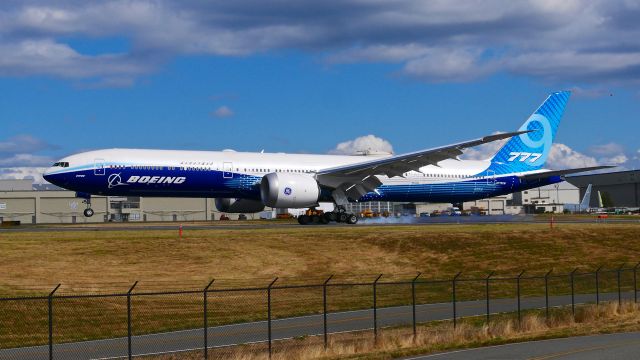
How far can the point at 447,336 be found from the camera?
2595 centimetres

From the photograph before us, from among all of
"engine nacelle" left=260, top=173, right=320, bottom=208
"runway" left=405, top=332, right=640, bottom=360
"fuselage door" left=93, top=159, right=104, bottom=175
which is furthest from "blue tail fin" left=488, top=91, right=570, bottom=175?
"runway" left=405, top=332, right=640, bottom=360

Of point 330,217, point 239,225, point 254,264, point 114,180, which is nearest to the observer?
point 254,264

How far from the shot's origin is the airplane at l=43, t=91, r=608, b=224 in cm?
4922

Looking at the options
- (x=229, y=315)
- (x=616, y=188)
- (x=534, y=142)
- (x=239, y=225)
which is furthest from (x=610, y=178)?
(x=229, y=315)

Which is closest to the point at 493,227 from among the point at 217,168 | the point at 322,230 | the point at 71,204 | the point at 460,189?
the point at 460,189

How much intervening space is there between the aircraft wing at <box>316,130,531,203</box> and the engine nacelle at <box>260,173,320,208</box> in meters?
2.49

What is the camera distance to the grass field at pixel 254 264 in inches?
1164

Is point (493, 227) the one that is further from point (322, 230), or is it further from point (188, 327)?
point (188, 327)

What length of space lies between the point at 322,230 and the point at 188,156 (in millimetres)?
8838

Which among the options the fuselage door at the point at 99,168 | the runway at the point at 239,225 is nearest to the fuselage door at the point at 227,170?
the runway at the point at 239,225

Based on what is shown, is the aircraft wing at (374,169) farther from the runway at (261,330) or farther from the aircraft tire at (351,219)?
the runway at (261,330)

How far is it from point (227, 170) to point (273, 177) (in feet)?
10.7

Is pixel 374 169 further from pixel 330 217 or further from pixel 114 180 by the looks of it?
pixel 114 180

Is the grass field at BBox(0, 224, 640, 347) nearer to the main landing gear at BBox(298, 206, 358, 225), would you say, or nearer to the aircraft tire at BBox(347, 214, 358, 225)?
the aircraft tire at BBox(347, 214, 358, 225)
